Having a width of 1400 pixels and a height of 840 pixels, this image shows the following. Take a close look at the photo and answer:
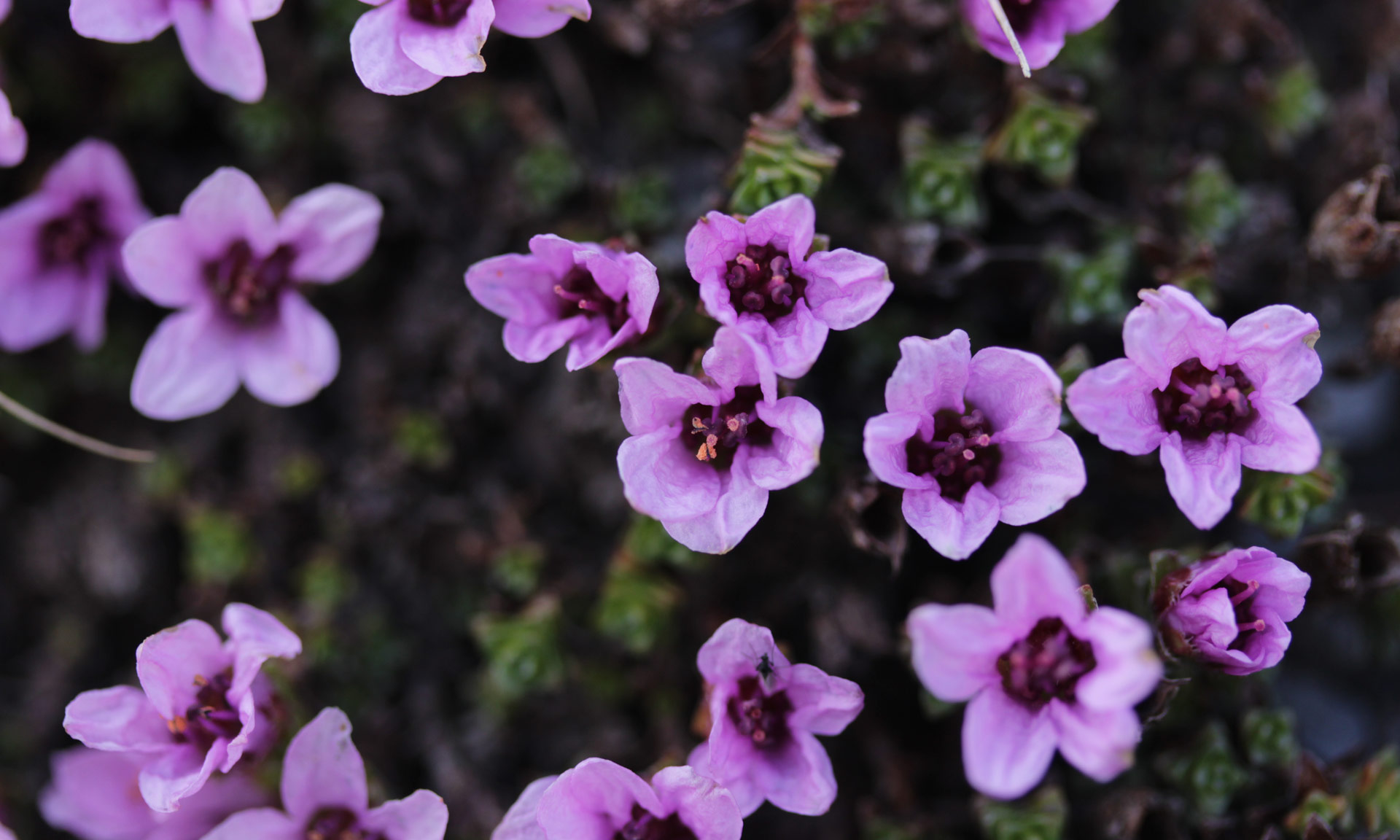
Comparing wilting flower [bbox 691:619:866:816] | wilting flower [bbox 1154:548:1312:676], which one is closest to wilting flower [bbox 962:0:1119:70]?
wilting flower [bbox 1154:548:1312:676]

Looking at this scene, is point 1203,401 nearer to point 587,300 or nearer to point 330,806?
point 587,300

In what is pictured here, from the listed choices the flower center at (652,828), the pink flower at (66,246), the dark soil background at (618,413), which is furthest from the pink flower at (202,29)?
the flower center at (652,828)

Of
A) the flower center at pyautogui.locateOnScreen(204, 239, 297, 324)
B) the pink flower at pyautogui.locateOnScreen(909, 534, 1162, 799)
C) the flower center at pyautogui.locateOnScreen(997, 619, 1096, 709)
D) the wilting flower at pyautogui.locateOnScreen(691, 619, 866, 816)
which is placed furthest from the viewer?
the flower center at pyautogui.locateOnScreen(204, 239, 297, 324)

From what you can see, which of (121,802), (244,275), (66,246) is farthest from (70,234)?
(121,802)

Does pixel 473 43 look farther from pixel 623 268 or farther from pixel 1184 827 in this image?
pixel 1184 827

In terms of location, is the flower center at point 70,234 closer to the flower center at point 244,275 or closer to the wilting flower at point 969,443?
the flower center at point 244,275

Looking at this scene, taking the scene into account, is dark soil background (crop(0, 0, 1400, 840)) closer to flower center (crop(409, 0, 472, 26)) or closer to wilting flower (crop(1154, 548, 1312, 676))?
Result: wilting flower (crop(1154, 548, 1312, 676))
